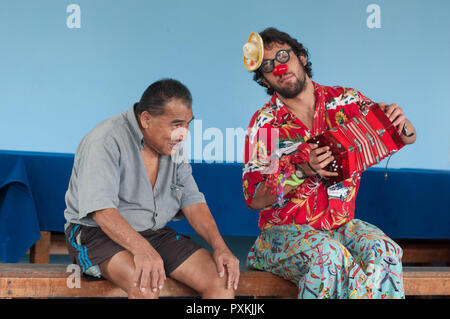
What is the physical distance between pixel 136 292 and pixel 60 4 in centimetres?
342

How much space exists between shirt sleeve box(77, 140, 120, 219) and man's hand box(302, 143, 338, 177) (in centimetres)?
69

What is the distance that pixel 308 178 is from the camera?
2115 millimetres

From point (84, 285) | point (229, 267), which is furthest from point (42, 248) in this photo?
point (229, 267)

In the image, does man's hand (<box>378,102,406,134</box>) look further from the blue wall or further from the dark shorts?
the blue wall

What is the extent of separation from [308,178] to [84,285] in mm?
919

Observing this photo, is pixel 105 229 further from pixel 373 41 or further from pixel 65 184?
pixel 373 41

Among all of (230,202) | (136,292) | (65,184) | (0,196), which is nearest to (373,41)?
(230,202)

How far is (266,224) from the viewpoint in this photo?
7.18 ft

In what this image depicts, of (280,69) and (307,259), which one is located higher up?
(280,69)

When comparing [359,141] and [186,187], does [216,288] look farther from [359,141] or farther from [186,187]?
[359,141]

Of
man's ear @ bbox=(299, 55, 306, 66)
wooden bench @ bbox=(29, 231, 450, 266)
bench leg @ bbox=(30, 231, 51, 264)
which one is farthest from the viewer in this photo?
wooden bench @ bbox=(29, 231, 450, 266)

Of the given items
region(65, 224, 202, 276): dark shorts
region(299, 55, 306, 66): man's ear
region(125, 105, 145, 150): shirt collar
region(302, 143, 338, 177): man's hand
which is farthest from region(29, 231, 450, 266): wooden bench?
region(302, 143, 338, 177): man's hand

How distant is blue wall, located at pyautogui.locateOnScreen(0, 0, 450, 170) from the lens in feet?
14.8
